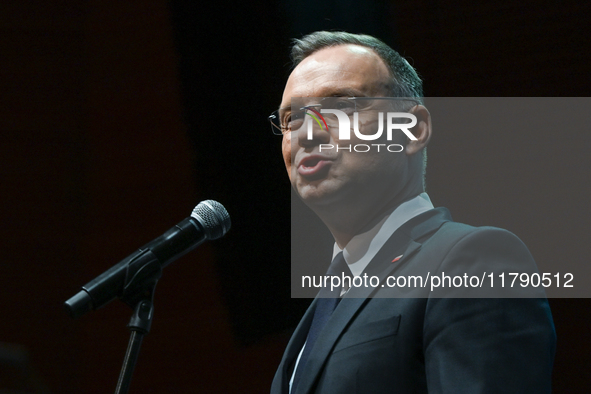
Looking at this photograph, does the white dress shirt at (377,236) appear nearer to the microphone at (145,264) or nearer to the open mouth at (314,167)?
the open mouth at (314,167)

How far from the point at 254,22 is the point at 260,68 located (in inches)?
8.7

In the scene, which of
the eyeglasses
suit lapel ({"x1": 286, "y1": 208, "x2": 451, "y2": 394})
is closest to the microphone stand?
suit lapel ({"x1": 286, "y1": 208, "x2": 451, "y2": 394})

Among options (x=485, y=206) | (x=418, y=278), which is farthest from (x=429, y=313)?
(x=485, y=206)

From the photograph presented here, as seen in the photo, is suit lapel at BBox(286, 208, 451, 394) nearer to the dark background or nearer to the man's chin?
the man's chin

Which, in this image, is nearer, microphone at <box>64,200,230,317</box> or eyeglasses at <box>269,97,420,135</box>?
microphone at <box>64,200,230,317</box>

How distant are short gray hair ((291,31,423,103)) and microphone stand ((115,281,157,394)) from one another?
34.7 inches

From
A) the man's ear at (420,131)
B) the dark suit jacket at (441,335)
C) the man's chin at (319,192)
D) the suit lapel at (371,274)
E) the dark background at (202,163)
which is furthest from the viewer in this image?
the dark background at (202,163)

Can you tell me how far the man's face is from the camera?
4.94 ft

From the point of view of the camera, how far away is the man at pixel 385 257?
1131 mm

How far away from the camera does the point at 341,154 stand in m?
1.51

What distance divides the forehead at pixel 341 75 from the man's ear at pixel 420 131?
0.13 meters

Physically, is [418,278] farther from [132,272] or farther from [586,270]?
[586,270]

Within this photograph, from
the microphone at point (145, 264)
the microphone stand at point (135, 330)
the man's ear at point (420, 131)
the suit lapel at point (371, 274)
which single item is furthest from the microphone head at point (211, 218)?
the man's ear at point (420, 131)

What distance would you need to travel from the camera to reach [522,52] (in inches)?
78.8
